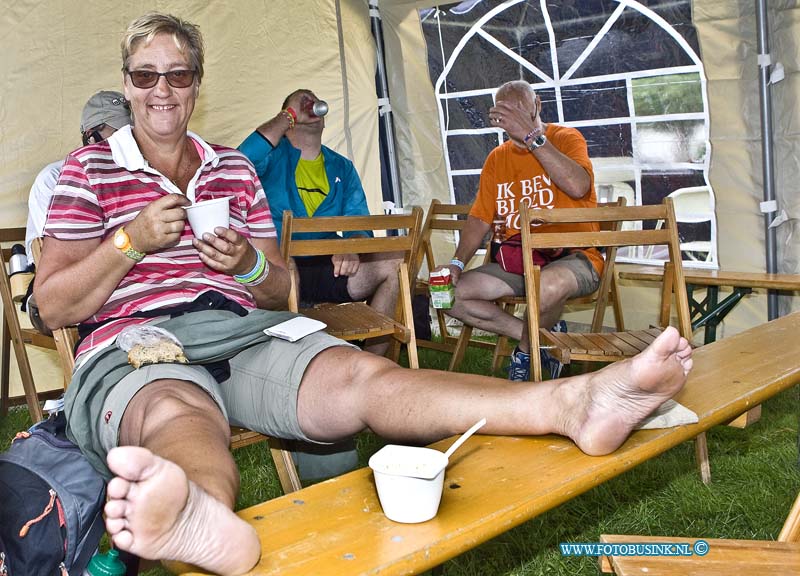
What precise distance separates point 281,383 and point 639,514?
1233 mm

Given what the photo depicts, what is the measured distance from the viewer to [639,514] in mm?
2266

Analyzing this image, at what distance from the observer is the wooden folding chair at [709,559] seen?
1.14m

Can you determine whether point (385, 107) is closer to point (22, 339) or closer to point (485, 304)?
point (485, 304)

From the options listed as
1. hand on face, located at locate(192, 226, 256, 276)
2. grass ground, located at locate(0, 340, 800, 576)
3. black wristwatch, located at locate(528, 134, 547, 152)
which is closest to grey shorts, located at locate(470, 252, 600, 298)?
black wristwatch, located at locate(528, 134, 547, 152)

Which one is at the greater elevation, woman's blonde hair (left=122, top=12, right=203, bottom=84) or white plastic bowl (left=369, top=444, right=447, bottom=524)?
woman's blonde hair (left=122, top=12, right=203, bottom=84)

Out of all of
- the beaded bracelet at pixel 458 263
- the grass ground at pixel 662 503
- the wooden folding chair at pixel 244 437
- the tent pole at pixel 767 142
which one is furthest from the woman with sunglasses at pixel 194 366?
the tent pole at pixel 767 142

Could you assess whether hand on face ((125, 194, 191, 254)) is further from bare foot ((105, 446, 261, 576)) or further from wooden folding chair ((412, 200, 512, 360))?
wooden folding chair ((412, 200, 512, 360))

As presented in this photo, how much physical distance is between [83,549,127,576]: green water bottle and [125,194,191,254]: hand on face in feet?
2.19

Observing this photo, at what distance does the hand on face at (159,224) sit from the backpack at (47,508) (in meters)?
0.47

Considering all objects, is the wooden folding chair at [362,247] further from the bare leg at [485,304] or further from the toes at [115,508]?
the toes at [115,508]

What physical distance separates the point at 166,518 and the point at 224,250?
91cm

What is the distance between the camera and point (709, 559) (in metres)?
1.18

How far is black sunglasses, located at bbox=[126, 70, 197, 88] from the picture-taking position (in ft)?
6.33

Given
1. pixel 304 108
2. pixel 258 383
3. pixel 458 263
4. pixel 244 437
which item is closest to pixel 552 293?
pixel 458 263
